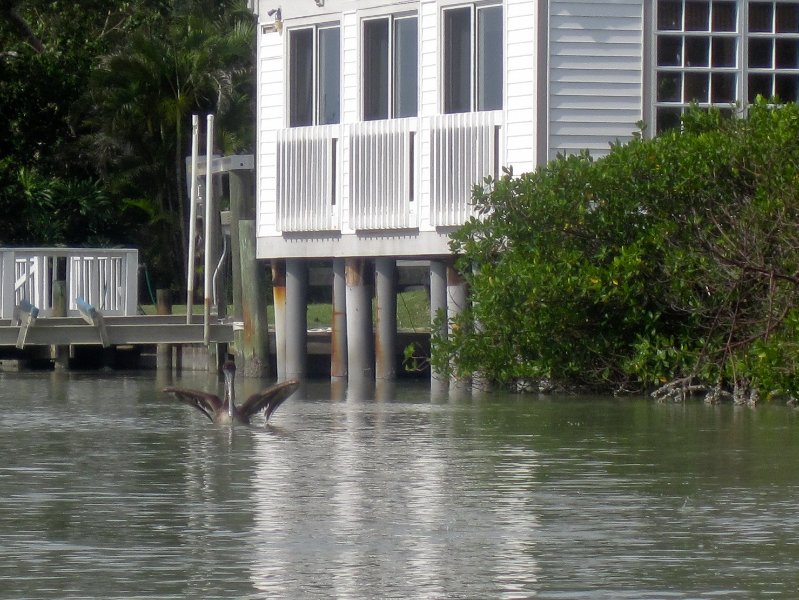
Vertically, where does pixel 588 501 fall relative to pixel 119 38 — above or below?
below

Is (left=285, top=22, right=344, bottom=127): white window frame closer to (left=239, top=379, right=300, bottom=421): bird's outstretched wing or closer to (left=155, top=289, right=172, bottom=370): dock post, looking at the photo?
(left=155, top=289, right=172, bottom=370): dock post

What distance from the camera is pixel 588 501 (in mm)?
11359

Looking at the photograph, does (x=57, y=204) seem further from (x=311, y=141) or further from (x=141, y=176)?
(x=311, y=141)

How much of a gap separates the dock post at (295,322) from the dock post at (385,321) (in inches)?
57.4

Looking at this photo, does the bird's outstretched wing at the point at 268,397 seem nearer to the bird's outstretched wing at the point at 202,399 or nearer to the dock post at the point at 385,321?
the bird's outstretched wing at the point at 202,399

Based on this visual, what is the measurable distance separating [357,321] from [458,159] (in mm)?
2937

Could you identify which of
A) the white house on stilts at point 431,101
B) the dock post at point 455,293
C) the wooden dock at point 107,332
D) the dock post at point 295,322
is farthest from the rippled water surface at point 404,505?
the dock post at point 295,322

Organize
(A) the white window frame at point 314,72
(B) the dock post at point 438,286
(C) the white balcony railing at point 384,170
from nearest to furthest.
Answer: (C) the white balcony railing at point 384,170 → (B) the dock post at point 438,286 → (A) the white window frame at point 314,72

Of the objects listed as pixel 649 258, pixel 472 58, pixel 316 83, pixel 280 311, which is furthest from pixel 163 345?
pixel 649 258

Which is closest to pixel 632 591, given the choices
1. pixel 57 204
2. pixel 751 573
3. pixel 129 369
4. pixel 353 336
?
pixel 751 573

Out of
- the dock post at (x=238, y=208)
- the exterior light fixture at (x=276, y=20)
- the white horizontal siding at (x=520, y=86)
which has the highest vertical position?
the exterior light fixture at (x=276, y=20)

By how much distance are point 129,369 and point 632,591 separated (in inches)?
892

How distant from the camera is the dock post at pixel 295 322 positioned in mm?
25328

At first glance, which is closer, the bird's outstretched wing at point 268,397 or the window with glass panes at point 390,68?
the bird's outstretched wing at point 268,397
